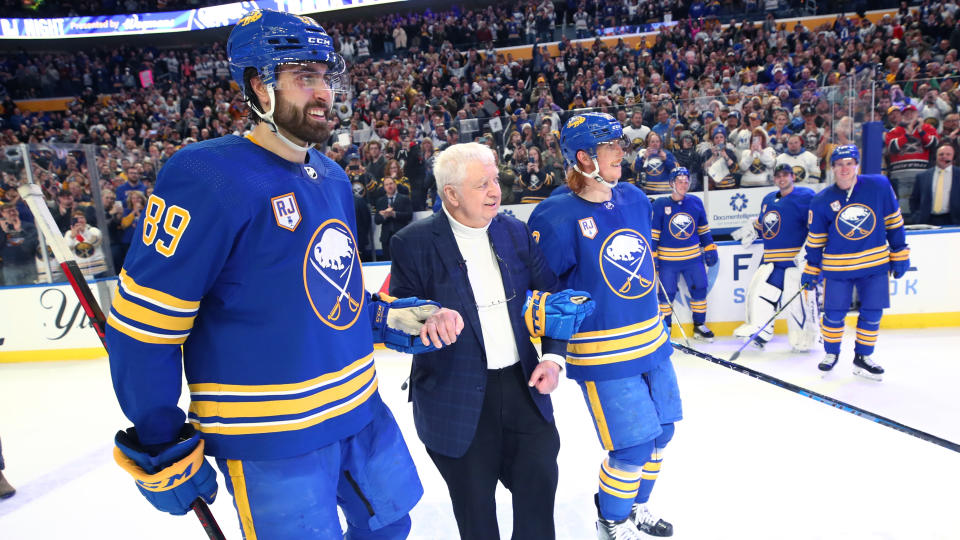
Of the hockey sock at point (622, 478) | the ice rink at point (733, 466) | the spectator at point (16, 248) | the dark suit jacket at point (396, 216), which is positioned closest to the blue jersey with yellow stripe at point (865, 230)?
the ice rink at point (733, 466)

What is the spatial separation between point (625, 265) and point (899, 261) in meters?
3.45

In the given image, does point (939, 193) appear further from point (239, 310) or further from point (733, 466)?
point (239, 310)

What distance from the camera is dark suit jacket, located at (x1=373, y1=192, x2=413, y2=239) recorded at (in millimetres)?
6711

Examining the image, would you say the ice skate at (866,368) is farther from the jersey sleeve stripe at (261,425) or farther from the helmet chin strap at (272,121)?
the helmet chin strap at (272,121)

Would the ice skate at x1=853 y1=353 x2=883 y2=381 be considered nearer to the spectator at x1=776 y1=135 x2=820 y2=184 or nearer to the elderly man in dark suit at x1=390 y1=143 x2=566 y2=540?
the spectator at x1=776 y1=135 x2=820 y2=184

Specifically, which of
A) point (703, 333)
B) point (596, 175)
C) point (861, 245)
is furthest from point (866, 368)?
point (596, 175)

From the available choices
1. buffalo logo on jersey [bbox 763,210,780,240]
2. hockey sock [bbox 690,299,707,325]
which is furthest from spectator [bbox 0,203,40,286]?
buffalo logo on jersey [bbox 763,210,780,240]

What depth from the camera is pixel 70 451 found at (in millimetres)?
4195

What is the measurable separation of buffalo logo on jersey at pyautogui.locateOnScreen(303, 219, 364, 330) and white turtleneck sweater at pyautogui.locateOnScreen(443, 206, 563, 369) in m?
0.48

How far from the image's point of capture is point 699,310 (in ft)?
19.6

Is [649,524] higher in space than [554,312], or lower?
lower

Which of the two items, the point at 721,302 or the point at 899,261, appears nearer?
the point at 899,261

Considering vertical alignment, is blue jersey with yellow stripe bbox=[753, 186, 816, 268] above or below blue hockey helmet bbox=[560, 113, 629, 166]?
below

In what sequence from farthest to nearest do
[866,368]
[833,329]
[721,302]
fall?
1. [721,302]
2. [833,329]
3. [866,368]
